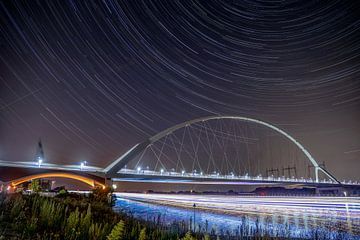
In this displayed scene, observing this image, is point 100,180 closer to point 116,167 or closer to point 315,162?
point 116,167

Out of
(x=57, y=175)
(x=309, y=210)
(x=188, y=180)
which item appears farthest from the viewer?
(x=188, y=180)

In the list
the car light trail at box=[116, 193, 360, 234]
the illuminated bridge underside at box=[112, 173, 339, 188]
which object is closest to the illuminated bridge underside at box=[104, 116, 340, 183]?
the illuminated bridge underside at box=[112, 173, 339, 188]

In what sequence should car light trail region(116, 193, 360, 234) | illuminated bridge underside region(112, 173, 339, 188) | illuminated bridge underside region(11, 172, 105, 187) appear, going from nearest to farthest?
car light trail region(116, 193, 360, 234), illuminated bridge underside region(11, 172, 105, 187), illuminated bridge underside region(112, 173, 339, 188)

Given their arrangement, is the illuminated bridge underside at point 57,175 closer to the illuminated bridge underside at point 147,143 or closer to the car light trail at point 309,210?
the illuminated bridge underside at point 147,143

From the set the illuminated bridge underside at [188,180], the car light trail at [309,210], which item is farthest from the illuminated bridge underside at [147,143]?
the car light trail at [309,210]

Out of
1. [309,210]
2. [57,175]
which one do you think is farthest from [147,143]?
[309,210]

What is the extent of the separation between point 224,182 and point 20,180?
47.7 metres

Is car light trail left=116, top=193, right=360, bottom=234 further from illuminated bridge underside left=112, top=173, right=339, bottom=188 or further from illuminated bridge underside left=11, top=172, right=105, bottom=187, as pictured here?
illuminated bridge underside left=11, top=172, right=105, bottom=187

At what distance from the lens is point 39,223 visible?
9367 mm

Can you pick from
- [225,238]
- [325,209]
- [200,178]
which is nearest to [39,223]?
[225,238]

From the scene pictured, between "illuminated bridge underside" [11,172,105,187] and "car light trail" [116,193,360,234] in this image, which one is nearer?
"car light trail" [116,193,360,234]

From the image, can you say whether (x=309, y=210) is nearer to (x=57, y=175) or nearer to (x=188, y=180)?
(x=188, y=180)

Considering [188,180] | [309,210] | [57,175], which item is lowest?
[309,210]

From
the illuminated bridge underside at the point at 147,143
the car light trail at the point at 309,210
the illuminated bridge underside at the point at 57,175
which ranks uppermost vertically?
the illuminated bridge underside at the point at 147,143
